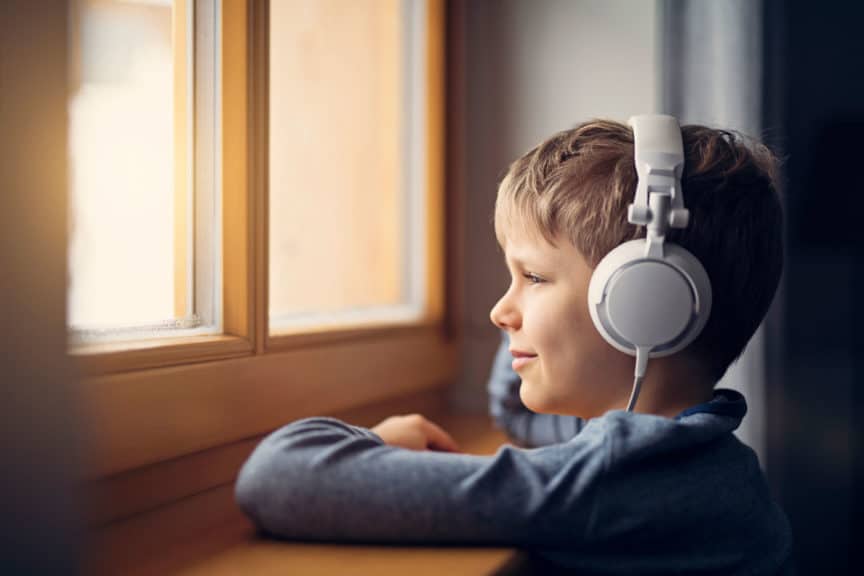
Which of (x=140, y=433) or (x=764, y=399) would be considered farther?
(x=764, y=399)

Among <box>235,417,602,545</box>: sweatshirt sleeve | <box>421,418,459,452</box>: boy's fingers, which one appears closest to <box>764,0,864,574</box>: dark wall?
<box>421,418,459,452</box>: boy's fingers

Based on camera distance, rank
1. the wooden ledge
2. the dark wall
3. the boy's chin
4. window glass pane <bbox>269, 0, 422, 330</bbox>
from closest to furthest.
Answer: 1. the wooden ledge
2. the boy's chin
3. window glass pane <bbox>269, 0, 422, 330</bbox>
4. the dark wall

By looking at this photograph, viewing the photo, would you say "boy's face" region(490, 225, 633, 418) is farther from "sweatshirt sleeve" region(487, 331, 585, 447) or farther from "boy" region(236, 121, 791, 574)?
"sweatshirt sleeve" region(487, 331, 585, 447)

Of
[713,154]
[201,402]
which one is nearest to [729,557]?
[713,154]

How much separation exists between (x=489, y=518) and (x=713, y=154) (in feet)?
1.31

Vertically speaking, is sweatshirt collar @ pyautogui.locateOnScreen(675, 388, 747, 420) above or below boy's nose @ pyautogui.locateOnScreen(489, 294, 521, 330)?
below

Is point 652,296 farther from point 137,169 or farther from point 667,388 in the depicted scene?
point 137,169

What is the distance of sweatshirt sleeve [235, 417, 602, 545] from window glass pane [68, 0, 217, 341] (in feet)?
0.76

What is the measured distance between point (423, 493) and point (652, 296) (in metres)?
0.25

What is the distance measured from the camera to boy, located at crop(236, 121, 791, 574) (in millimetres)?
610

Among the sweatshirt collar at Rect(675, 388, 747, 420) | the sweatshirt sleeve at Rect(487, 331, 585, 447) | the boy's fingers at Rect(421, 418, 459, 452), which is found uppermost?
the sweatshirt collar at Rect(675, 388, 747, 420)

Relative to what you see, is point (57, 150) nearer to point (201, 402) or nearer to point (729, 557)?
point (201, 402)

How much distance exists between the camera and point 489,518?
0.61 meters

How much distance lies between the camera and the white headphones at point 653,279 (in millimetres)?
685
